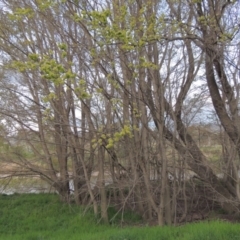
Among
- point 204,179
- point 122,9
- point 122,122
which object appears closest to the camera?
point 122,9

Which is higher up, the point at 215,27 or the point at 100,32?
the point at 215,27

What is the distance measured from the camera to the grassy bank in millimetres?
6227

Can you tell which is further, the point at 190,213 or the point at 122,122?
the point at 190,213

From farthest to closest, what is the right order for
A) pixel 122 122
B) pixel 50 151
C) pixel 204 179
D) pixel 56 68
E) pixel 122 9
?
pixel 50 151 < pixel 204 179 < pixel 122 122 < pixel 122 9 < pixel 56 68

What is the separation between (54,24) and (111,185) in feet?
14.0

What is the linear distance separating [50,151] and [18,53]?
11.2ft

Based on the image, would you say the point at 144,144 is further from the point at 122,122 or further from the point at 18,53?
the point at 18,53

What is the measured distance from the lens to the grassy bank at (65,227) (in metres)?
6.23

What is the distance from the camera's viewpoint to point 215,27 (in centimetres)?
675

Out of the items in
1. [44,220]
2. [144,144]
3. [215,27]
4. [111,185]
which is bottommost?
[44,220]

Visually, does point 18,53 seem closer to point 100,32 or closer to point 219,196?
point 100,32

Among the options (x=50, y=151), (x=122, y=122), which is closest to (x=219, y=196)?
(x=122, y=122)

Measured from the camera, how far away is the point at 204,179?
31.1 feet

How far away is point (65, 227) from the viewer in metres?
9.84
